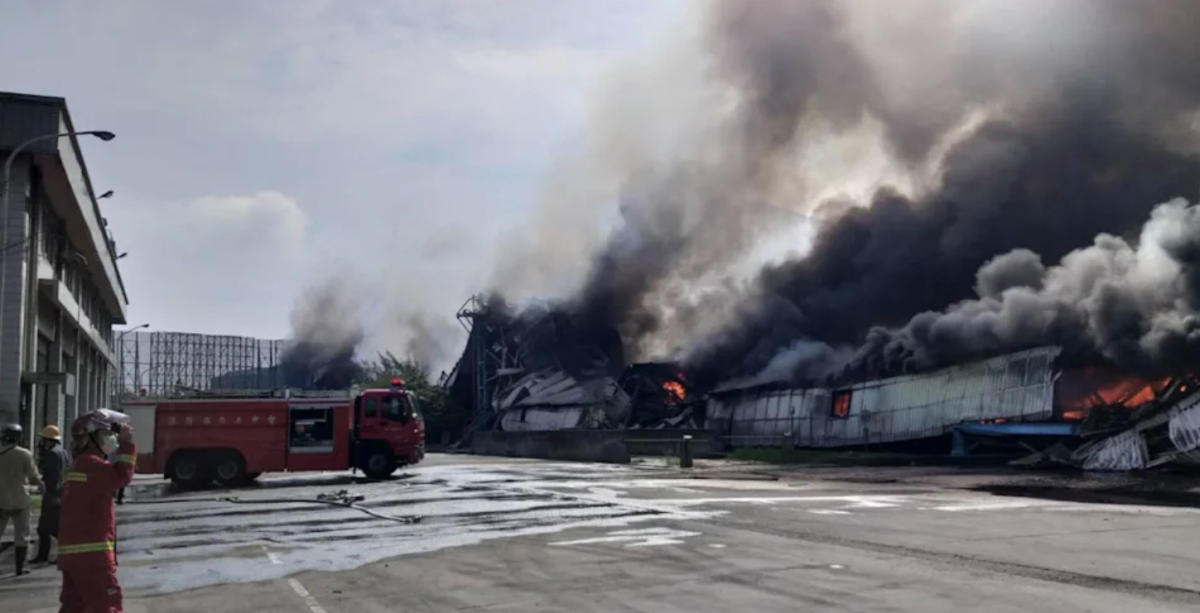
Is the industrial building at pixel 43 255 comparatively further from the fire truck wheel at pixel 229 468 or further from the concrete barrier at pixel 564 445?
the concrete barrier at pixel 564 445

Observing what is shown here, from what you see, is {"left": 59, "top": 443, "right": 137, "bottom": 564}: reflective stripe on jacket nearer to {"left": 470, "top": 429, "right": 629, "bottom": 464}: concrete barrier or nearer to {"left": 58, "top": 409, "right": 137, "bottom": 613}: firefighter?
{"left": 58, "top": 409, "right": 137, "bottom": 613}: firefighter

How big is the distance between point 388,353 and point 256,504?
63518mm

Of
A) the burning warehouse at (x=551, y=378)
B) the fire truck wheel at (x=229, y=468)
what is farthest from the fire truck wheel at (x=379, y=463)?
the burning warehouse at (x=551, y=378)

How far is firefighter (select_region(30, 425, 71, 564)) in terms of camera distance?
38.9 ft

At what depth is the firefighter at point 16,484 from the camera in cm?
1084

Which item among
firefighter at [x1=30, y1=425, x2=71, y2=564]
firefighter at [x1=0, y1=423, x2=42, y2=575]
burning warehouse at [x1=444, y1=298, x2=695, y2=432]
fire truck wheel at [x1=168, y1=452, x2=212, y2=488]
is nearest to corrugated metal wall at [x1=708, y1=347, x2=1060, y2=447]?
burning warehouse at [x1=444, y1=298, x2=695, y2=432]

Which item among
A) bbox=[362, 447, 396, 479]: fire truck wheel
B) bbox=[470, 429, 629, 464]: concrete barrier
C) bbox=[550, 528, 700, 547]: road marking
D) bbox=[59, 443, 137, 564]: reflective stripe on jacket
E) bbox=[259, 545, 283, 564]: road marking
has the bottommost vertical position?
bbox=[470, 429, 629, 464]: concrete barrier

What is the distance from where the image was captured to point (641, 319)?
5784 centimetres

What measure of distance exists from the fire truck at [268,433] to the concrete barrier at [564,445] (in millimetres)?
10582

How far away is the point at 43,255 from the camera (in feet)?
91.7

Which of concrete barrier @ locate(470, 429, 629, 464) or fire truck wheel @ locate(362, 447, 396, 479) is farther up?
fire truck wheel @ locate(362, 447, 396, 479)

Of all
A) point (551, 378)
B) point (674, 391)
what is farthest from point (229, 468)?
point (551, 378)

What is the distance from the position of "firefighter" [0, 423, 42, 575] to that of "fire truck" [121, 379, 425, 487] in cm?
1467

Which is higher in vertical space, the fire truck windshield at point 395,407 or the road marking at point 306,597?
the fire truck windshield at point 395,407
